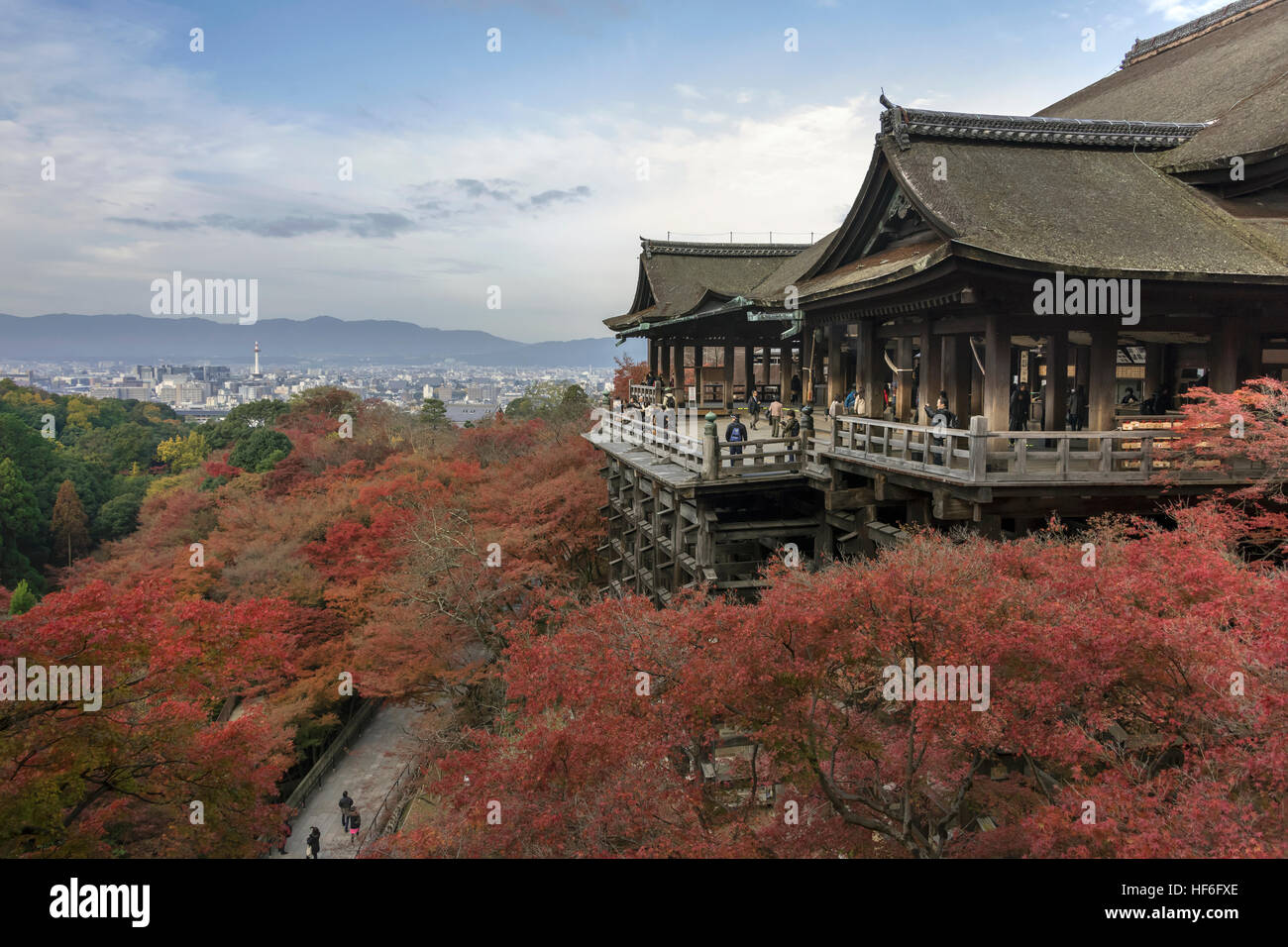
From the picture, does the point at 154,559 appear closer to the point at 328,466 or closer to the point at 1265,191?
the point at 328,466

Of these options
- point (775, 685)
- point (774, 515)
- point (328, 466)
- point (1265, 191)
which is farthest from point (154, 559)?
point (1265, 191)

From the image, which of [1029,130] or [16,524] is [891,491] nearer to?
[1029,130]

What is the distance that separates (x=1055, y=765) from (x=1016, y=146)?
11.7 m

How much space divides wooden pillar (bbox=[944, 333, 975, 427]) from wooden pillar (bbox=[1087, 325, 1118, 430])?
2096 millimetres

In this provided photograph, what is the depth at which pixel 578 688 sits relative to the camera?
31.3 ft

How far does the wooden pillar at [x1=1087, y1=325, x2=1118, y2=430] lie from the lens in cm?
1179

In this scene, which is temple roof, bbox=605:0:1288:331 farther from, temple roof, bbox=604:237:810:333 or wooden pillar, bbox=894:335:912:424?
temple roof, bbox=604:237:810:333

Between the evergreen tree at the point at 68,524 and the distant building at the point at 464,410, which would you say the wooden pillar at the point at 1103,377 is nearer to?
the evergreen tree at the point at 68,524

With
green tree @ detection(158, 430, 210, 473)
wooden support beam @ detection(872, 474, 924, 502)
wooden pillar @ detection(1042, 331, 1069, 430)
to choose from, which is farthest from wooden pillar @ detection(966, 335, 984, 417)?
green tree @ detection(158, 430, 210, 473)

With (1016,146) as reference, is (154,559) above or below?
below

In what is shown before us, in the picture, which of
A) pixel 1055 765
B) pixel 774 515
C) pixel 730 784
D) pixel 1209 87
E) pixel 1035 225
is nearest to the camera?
pixel 1055 765

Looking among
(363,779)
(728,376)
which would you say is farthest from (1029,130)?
(363,779)

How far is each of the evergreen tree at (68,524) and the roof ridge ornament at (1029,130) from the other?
1993 inches

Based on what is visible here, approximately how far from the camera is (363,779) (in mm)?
21688
